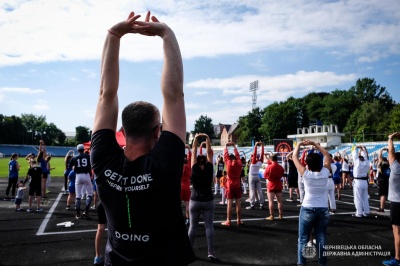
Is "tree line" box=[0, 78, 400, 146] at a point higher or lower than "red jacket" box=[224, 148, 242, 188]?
higher

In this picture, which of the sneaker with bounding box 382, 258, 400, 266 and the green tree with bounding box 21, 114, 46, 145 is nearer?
the sneaker with bounding box 382, 258, 400, 266

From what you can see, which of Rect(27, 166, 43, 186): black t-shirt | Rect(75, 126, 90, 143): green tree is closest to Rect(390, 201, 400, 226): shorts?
Rect(27, 166, 43, 186): black t-shirt

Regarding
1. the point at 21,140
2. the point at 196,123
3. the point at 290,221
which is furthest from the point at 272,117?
the point at 21,140

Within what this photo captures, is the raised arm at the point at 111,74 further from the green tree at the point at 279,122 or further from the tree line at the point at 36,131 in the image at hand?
the tree line at the point at 36,131

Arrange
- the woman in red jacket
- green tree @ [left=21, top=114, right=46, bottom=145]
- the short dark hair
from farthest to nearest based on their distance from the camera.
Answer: green tree @ [left=21, top=114, right=46, bottom=145] → the woman in red jacket → the short dark hair

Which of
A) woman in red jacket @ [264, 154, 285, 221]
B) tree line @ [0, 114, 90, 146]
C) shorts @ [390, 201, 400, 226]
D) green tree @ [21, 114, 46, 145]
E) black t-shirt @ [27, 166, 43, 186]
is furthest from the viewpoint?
green tree @ [21, 114, 46, 145]

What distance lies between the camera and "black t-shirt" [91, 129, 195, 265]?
4.89 ft

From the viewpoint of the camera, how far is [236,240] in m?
7.85

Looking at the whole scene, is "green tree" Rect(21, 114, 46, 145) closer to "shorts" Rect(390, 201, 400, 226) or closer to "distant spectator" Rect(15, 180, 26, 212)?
"distant spectator" Rect(15, 180, 26, 212)

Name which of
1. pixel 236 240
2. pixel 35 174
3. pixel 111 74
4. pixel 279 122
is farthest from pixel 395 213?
pixel 279 122

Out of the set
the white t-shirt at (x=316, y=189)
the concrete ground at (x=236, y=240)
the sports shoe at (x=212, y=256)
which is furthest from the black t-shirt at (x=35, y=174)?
the white t-shirt at (x=316, y=189)

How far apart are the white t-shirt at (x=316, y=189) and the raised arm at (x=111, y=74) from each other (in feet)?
15.4

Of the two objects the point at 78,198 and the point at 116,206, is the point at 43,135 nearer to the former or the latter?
the point at 78,198

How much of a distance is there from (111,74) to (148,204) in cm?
85
